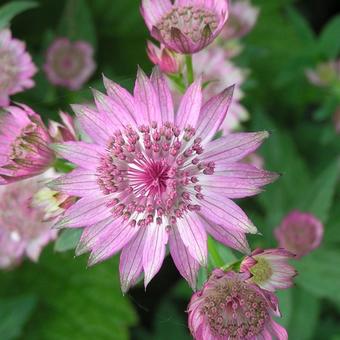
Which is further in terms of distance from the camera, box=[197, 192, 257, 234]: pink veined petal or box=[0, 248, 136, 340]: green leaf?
box=[0, 248, 136, 340]: green leaf

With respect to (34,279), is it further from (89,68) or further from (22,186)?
(89,68)

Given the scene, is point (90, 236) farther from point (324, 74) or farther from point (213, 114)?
point (324, 74)

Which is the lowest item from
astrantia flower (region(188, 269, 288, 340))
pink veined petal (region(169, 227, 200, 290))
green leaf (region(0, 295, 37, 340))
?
green leaf (region(0, 295, 37, 340))

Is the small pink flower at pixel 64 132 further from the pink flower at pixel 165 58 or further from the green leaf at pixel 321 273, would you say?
the green leaf at pixel 321 273

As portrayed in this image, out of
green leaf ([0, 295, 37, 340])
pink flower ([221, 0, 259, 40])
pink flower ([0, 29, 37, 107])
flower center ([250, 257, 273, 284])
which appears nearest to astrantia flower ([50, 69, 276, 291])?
flower center ([250, 257, 273, 284])

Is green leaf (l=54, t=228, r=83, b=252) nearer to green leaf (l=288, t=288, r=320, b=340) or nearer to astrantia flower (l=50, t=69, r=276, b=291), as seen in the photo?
astrantia flower (l=50, t=69, r=276, b=291)

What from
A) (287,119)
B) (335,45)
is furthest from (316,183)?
(287,119)

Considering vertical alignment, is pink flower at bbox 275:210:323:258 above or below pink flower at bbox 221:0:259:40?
below
